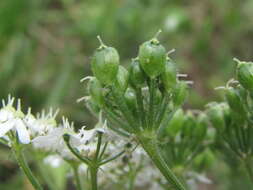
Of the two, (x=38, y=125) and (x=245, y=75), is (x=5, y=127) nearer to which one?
(x=38, y=125)

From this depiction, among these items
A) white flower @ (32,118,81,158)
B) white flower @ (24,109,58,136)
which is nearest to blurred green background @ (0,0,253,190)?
white flower @ (24,109,58,136)

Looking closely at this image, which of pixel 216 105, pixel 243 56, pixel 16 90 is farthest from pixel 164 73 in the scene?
pixel 243 56

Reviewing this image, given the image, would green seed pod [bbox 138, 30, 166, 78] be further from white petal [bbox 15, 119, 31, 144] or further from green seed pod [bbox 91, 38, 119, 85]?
white petal [bbox 15, 119, 31, 144]

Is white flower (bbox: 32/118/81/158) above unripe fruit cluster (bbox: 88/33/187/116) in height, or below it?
below

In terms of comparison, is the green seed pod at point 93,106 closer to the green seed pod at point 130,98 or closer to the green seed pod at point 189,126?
the green seed pod at point 130,98

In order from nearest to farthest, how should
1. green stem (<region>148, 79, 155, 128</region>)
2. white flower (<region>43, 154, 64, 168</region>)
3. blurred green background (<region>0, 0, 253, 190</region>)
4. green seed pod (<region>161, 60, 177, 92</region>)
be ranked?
green stem (<region>148, 79, 155, 128</region>)
green seed pod (<region>161, 60, 177, 92</region>)
white flower (<region>43, 154, 64, 168</region>)
blurred green background (<region>0, 0, 253, 190</region>)

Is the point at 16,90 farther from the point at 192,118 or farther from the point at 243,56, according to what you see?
the point at 192,118
